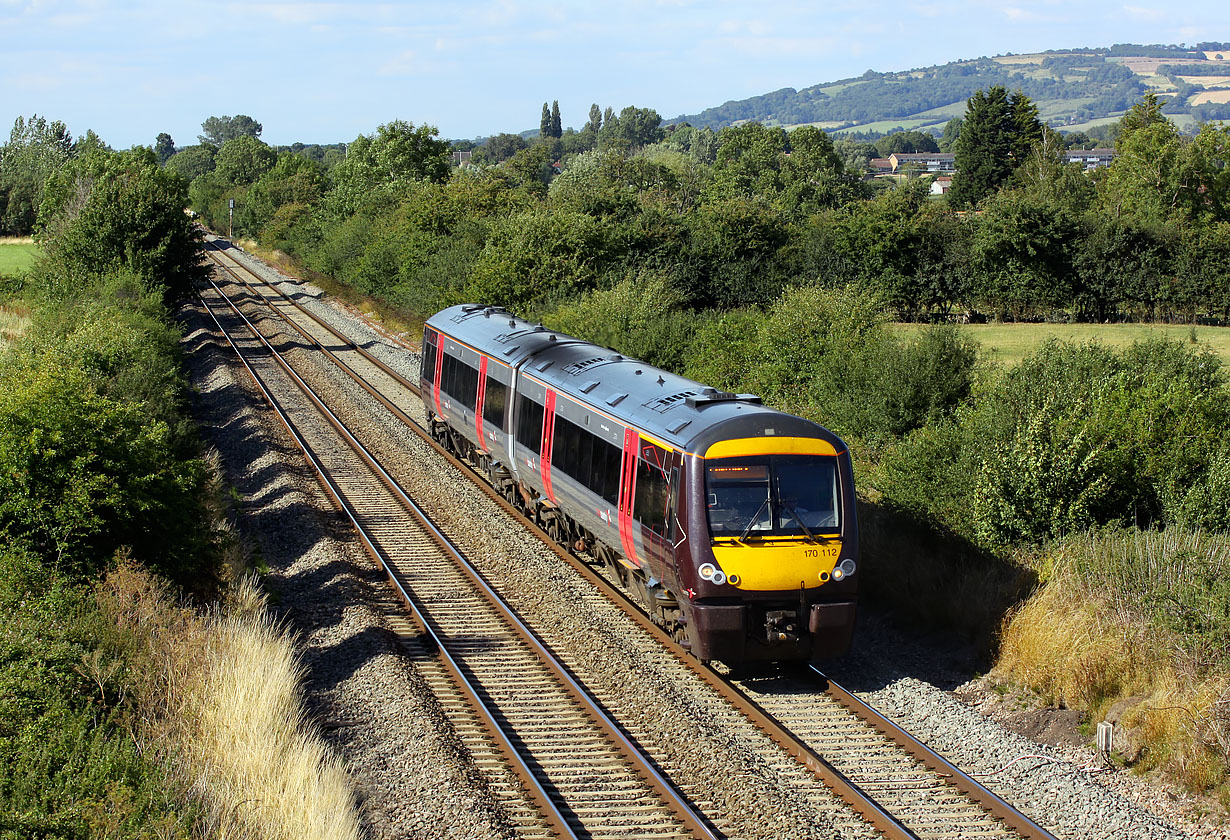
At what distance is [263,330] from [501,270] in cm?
1252

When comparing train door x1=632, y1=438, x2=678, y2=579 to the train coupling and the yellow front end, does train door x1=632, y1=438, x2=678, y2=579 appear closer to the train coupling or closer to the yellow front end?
the yellow front end

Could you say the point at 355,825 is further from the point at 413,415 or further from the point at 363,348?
the point at 363,348

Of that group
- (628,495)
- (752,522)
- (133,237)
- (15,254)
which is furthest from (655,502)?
(15,254)

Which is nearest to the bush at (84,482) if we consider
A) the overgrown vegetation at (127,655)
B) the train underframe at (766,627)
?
the overgrown vegetation at (127,655)

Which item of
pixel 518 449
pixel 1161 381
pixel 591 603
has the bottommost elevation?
pixel 591 603

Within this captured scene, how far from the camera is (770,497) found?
36.4 ft

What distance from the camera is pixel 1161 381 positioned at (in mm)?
14570

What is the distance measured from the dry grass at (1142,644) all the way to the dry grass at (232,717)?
6.93m

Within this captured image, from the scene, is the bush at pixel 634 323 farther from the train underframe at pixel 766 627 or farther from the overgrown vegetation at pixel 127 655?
the train underframe at pixel 766 627

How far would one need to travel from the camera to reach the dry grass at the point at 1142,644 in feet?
29.5

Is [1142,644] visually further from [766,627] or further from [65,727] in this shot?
[65,727]

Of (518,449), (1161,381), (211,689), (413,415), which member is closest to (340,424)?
(413,415)

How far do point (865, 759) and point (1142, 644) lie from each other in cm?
315

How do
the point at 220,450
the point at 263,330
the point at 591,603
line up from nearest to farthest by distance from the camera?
1. the point at 591,603
2. the point at 220,450
3. the point at 263,330
